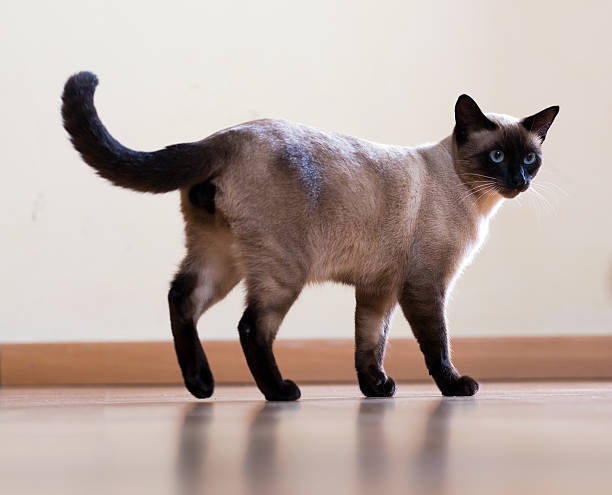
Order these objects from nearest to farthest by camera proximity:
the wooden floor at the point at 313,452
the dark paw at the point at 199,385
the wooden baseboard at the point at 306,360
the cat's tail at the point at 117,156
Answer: the wooden floor at the point at 313,452, the cat's tail at the point at 117,156, the dark paw at the point at 199,385, the wooden baseboard at the point at 306,360

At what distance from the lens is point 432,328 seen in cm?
160

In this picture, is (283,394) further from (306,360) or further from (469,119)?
(306,360)

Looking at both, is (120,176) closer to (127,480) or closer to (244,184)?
(244,184)

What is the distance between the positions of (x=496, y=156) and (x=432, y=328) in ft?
1.25

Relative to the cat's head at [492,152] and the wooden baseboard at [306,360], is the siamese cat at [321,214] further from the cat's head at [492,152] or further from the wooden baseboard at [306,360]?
the wooden baseboard at [306,360]

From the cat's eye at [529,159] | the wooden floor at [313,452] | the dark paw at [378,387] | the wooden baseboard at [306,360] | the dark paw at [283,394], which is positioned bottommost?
the wooden baseboard at [306,360]

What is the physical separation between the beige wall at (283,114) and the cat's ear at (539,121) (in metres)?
1.05

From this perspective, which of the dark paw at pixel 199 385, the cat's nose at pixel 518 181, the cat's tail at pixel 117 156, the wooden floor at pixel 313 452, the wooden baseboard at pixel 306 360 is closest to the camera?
the wooden floor at pixel 313 452

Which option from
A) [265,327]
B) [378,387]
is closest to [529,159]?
[378,387]

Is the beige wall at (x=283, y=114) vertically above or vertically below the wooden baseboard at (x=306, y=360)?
above

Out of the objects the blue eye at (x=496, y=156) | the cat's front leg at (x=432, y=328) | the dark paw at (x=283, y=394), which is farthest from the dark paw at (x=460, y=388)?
the blue eye at (x=496, y=156)

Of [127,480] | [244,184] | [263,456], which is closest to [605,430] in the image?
[263,456]

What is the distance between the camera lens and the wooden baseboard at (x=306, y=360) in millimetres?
2664

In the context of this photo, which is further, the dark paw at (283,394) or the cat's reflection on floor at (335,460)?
the dark paw at (283,394)
